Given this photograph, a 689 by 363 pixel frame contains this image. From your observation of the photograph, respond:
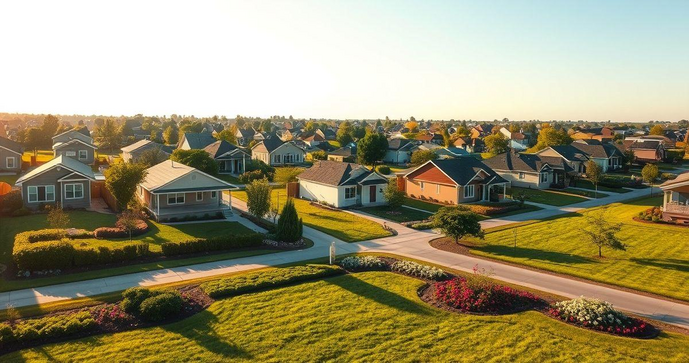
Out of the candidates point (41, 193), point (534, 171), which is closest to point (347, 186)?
point (41, 193)

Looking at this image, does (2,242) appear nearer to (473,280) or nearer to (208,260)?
(208,260)

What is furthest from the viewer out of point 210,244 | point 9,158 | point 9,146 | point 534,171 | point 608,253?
point 9,146

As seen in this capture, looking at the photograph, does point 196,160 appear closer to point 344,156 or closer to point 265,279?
point 344,156

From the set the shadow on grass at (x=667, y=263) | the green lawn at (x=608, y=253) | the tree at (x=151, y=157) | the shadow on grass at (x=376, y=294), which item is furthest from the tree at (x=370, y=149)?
the shadow on grass at (x=376, y=294)

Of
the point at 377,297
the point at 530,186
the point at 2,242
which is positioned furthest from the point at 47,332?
the point at 530,186

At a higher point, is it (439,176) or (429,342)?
(439,176)

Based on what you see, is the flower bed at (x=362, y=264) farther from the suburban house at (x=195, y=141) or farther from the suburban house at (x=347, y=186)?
the suburban house at (x=195, y=141)
